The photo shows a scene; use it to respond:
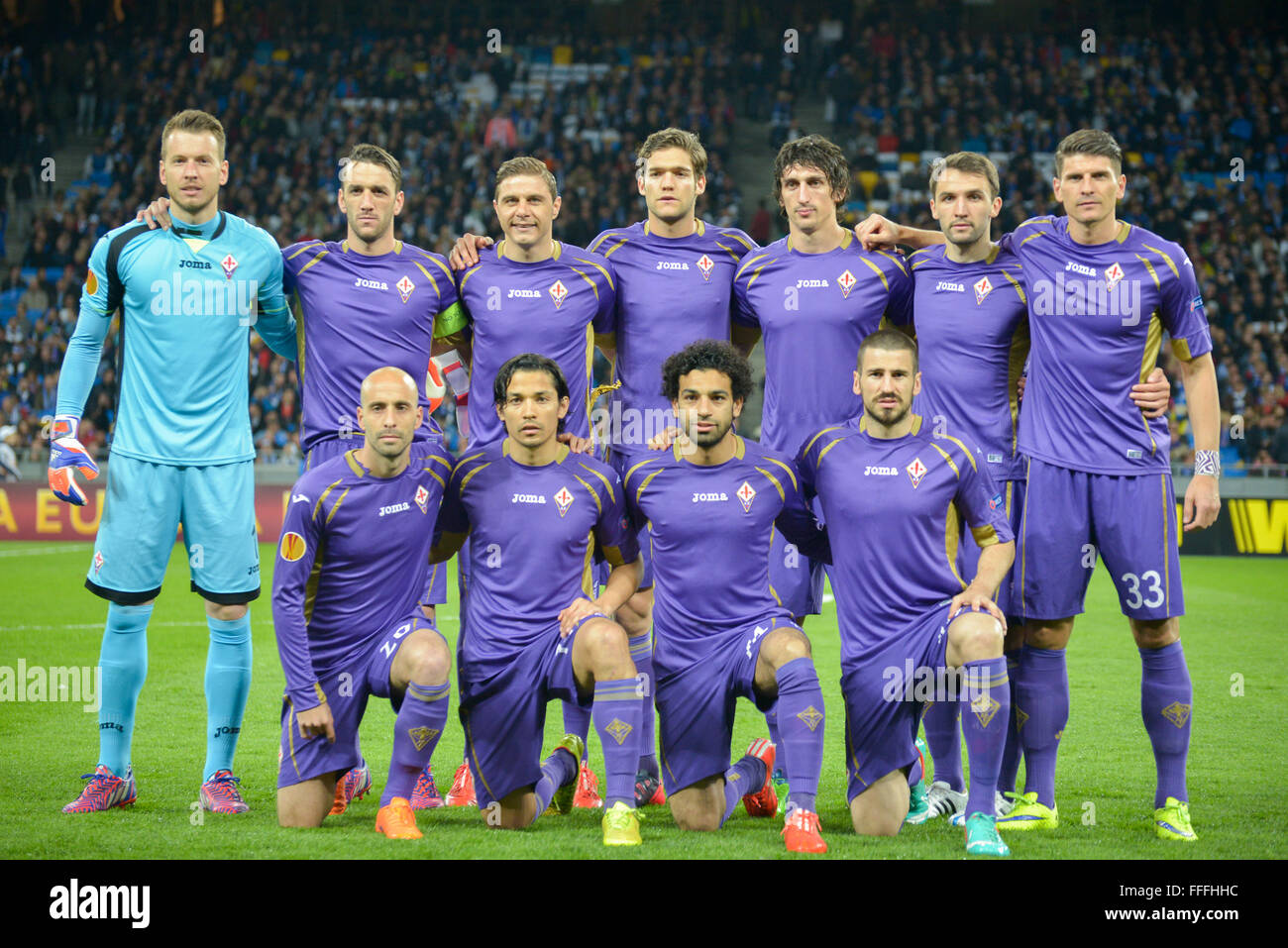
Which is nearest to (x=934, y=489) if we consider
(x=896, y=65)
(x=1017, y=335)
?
(x=1017, y=335)

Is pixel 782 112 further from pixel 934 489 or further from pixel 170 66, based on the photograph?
pixel 934 489

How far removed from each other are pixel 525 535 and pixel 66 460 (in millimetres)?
2040

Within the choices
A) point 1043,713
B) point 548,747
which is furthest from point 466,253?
point 1043,713

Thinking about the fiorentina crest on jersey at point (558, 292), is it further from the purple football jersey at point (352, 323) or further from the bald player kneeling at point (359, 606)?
the bald player kneeling at point (359, 606)

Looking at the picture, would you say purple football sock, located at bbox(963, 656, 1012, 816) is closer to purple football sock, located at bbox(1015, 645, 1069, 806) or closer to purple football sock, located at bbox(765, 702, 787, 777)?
purple football sock, located at bbox(1015, 645, 1069, 806)

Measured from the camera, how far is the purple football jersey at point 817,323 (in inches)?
223

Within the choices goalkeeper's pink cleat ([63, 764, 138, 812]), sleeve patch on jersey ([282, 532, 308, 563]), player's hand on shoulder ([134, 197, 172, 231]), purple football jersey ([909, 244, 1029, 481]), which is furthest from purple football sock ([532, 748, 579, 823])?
player's hand on shoulder ([134, 197, 172, 231])

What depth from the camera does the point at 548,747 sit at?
6844 mm

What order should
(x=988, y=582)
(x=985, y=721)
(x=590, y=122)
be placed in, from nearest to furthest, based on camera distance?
(x=985, y=721)
(x=988, y=582)
(x=590, y=122)

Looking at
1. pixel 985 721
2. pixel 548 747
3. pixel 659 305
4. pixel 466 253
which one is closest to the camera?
pixel 985 721

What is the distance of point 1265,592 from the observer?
13.4 metres

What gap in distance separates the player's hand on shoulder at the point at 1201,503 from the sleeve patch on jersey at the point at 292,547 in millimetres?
3388

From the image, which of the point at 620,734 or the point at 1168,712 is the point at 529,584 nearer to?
the point at 620,734

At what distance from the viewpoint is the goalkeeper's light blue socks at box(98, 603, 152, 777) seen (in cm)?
544
